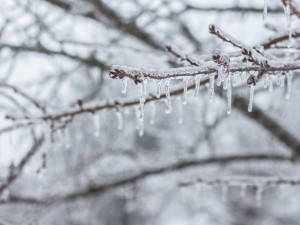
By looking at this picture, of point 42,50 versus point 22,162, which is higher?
point 42,50

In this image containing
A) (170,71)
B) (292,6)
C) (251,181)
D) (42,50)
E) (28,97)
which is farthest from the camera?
(42,50)

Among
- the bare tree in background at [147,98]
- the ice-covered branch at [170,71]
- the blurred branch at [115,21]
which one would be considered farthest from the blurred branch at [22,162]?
the blurred branch at [115,21]

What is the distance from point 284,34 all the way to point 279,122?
194 cm

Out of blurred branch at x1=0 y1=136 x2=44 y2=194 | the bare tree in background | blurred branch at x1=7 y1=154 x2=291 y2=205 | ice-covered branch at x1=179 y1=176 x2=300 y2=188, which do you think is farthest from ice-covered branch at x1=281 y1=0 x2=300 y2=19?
blurred branch at x1=7 y1=154 x2=291 y2=205

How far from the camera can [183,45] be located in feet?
10.4

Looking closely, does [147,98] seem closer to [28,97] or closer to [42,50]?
[28,97]

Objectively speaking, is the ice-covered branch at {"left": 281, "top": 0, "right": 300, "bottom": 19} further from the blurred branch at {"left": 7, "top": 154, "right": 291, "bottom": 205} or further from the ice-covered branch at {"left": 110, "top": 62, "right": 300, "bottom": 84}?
the blurred branch at {"left": 7, "top": 154, "right": 291, "bottom": 205}

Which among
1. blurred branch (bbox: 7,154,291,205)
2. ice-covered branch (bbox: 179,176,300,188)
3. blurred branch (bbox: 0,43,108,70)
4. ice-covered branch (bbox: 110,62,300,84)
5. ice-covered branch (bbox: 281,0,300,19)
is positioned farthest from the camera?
blurred branch (bbox: 7,154,291,205)

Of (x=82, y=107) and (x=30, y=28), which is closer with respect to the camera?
(x=82, y=107)

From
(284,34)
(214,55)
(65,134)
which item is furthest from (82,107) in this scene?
(284,34)

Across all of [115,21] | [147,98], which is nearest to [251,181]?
[147,98]

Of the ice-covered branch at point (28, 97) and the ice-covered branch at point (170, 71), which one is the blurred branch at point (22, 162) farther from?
the ice-covered branch at point (170, 71)

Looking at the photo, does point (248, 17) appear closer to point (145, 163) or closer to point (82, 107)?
point (145, 163)

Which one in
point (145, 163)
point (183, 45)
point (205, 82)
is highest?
point (183, 45)
